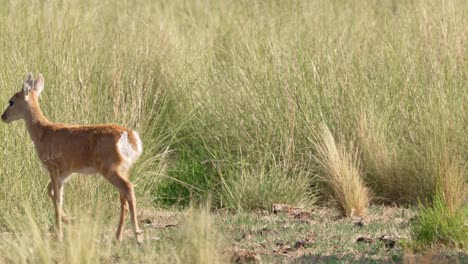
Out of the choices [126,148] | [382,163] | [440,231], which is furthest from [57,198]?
[382,163]

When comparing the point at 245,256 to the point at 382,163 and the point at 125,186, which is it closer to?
the point at 125,186

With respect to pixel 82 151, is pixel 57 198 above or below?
below

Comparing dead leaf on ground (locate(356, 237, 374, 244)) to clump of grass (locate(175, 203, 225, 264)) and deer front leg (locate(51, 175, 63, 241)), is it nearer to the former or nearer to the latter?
clump of grass (locate(175, 203, 225, 264))

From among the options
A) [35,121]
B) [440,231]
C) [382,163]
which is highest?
[35,121]

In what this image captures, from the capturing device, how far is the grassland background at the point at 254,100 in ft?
31.4

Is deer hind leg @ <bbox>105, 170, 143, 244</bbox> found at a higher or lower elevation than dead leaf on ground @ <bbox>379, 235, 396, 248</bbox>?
higher

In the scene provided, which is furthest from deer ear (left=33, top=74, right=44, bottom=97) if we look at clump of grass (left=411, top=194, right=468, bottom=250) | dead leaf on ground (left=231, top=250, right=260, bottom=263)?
clump of grass (left=411, top=194, right=468, bottom=250)

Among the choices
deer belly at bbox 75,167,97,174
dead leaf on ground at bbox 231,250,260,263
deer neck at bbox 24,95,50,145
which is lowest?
dead leaf on ground at bbox 231,250,260,263

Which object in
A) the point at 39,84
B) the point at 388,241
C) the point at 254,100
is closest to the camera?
the point at 388,241

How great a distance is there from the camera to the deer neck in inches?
336

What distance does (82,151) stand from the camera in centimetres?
809

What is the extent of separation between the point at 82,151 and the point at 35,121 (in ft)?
2.41

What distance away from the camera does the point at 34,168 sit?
367 inches

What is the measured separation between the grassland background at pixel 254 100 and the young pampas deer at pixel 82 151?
2.43 feet
